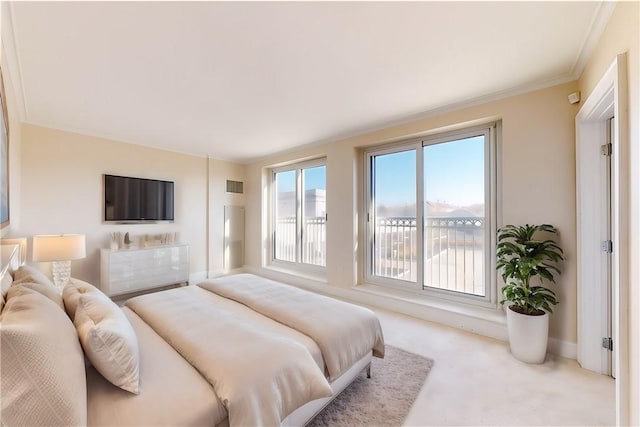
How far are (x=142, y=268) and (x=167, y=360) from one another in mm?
3237

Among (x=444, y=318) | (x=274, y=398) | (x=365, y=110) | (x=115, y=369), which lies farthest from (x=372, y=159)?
(x=115, y=369)

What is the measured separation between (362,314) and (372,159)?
2.58 metres

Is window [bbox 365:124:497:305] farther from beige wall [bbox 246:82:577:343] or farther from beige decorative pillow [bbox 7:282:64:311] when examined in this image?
beige decorative pillow [bbox 7:282:64:311]

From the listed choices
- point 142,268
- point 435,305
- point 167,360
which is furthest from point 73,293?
point 435,305

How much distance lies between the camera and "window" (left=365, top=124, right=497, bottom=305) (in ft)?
9.68

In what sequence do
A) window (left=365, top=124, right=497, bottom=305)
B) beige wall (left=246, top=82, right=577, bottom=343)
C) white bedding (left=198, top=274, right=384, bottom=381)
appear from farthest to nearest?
window (left=365, top=124, right=497, bottom=305) < beige wall (left=246, top=82, right=577, bottom=343) < white bedding (left=198, top=274, right=384, bottom=381)

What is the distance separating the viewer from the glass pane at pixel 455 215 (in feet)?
9.83

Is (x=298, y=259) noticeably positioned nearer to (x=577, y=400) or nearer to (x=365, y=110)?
(x=365, y=110)

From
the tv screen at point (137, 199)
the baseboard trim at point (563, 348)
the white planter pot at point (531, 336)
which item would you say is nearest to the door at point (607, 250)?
the baseboard trim at point (563, 348)

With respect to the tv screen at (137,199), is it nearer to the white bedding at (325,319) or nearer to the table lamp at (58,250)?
the table lamp at (58,250)

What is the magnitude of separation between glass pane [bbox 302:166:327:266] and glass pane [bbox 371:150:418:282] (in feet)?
3.47

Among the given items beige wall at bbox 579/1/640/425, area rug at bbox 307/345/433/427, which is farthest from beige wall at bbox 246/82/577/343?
area rug at bbox 307/345/433/427

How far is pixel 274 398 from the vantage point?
117 centimetres

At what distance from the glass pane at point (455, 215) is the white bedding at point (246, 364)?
246 cm
